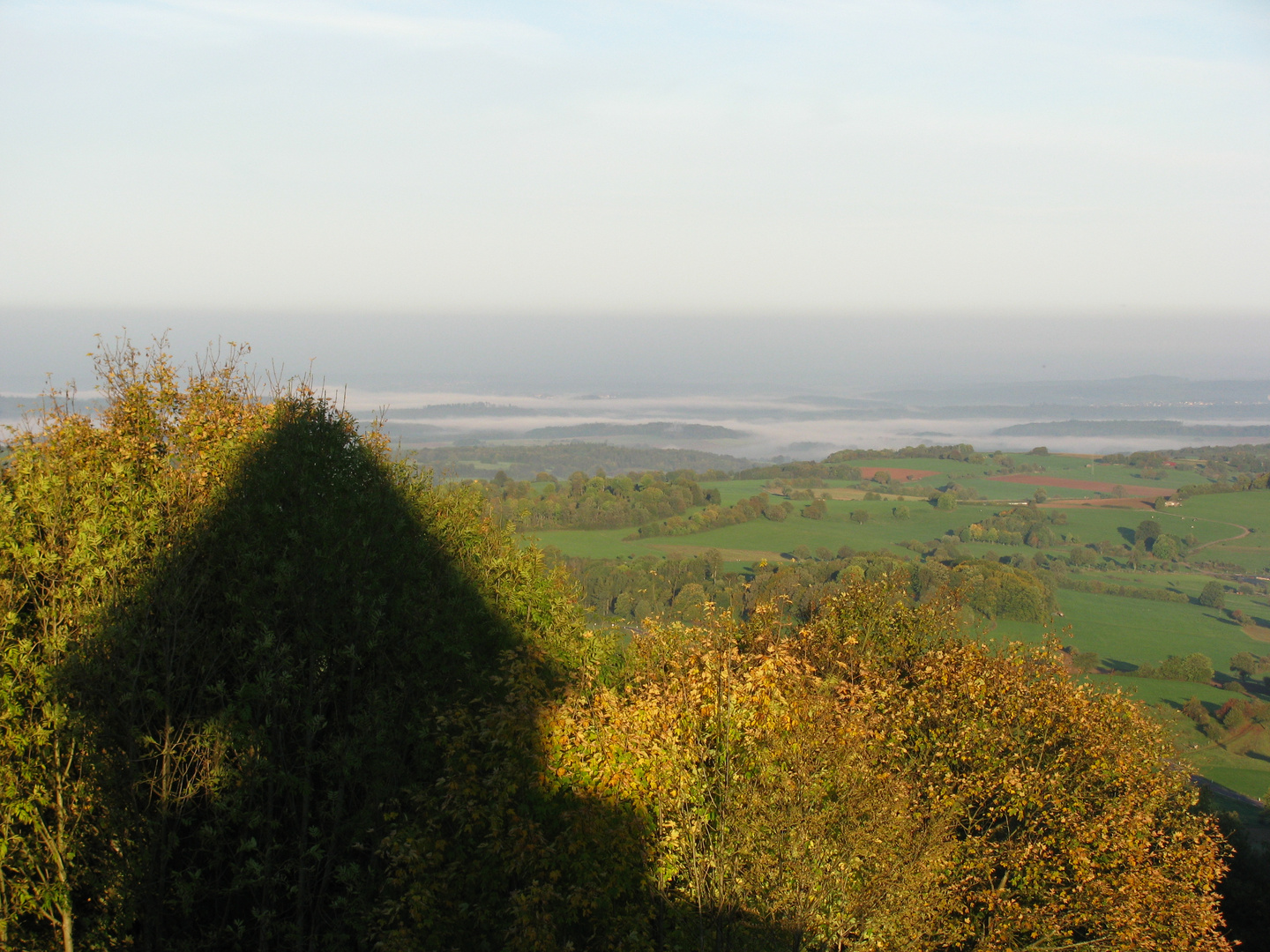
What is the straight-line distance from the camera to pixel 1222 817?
2419 centimetres

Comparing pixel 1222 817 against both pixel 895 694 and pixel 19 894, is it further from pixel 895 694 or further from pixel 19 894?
pixel 19 894

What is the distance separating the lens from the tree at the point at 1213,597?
6825 cm

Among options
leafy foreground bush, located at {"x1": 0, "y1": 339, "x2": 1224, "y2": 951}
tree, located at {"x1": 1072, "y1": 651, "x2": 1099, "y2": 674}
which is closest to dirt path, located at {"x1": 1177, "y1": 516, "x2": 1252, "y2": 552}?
tree, located at {"x1": 1072, "y1": 651, "x2": 1099, "y2": 674}

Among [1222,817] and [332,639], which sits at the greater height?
[332,639]

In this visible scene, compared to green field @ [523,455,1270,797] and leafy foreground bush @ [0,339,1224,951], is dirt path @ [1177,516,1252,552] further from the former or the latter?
leafy foreground bush @ [0,339,1224,951]

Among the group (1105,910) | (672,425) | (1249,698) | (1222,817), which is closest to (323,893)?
(1105,910)

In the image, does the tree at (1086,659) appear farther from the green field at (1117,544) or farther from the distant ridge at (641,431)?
the distant ridge at (641,431)

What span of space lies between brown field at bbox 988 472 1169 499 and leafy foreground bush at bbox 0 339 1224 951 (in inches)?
4165

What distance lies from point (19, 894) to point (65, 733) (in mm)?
1662

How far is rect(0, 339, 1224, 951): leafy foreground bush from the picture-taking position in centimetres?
877


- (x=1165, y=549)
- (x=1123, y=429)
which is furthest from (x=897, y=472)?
(x=1123, y=429)

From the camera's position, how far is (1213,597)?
68688mm

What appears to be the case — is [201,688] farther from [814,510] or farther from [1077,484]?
[1077,484]

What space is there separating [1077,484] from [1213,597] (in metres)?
44.1
